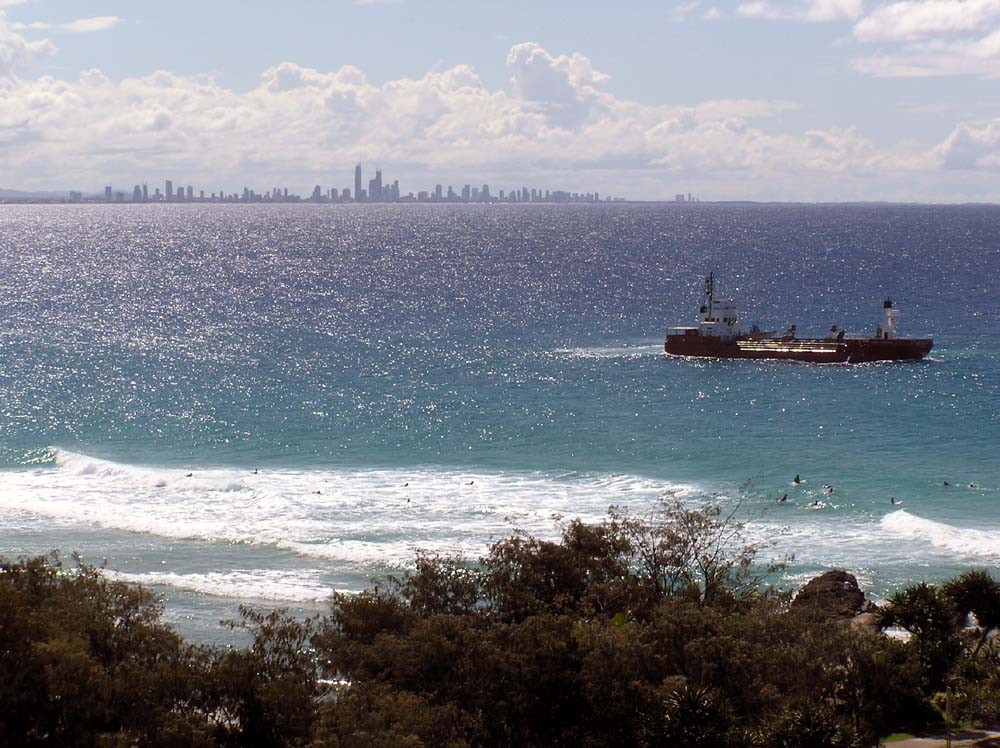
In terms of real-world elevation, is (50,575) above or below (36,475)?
above

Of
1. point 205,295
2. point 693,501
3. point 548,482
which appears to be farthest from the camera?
point 205,295

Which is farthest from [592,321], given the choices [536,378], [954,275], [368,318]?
[954,275]

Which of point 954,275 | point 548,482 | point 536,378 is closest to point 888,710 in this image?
point 548,482

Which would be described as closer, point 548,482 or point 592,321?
point 548,482

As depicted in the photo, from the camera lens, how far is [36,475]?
2178 inches

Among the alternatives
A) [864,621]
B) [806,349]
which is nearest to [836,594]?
[864,621]

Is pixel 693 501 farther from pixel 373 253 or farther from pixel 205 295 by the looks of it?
pixel 373 253

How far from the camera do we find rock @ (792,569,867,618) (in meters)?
33.6

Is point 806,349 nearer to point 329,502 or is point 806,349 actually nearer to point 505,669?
point 329,502

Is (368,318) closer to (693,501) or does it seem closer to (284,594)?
(693,501)

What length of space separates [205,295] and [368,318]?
26.8m

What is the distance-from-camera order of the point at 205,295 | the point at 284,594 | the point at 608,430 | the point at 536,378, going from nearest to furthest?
the point at 284,594, the point at 608,430, the point at 536,378, the point at 205,295

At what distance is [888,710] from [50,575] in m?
17.7

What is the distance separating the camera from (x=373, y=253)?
188625 mm
